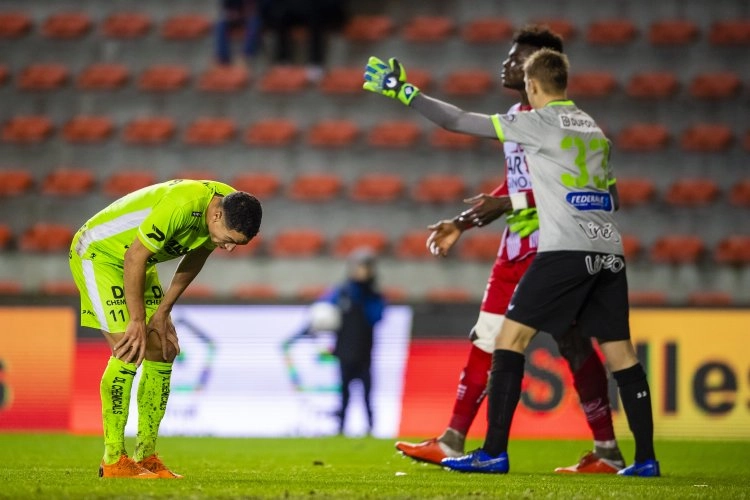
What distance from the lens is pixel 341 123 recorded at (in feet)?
49.7

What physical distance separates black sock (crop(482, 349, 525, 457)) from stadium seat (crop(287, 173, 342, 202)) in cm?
885

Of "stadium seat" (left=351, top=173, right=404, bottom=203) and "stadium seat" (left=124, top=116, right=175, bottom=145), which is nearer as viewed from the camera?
"stadium seat" (left=351, top=173, right=404, bottom=203)

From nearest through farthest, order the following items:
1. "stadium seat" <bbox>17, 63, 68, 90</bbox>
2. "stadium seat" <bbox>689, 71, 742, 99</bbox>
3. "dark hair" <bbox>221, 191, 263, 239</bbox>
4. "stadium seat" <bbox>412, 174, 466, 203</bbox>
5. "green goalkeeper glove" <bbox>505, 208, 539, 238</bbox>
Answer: "dark hair" <bbox>221, 191, 263, 239</bbox> → "green goalkeeper glove" <bbox>505, 208, 539, 238</bbox> → "stadium seat" <bbox>412, 174, 466, 203</bbox> → "stadium seat" <bbox>689, 71, 742, 99</bbox> → "stadium seat" <bbox>17, 63, 68, 90</bbox>

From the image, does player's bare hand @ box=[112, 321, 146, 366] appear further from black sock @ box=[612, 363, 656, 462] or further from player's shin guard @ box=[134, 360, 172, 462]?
black sock @ box=[612, 363, 656, 462]

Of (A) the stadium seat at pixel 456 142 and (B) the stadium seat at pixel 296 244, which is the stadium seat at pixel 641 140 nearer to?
(A) the stadium seat at pixel 456 142

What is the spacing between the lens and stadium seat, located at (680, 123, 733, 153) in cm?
1474

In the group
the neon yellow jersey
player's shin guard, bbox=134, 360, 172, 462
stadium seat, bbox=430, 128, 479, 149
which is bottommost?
player's shin guard, bbox=134, 360, 172, 462

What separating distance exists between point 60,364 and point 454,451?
17.6 ft

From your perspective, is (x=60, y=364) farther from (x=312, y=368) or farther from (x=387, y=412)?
(x=387, y=412)

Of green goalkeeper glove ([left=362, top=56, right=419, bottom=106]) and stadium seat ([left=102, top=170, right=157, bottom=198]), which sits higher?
stadium seat ([left=102, top=170, right=157, bottom=198])

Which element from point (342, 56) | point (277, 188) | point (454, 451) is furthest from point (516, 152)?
point (342, 56)

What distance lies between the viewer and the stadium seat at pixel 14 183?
49.2 ft

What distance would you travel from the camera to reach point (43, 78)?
15.8 m

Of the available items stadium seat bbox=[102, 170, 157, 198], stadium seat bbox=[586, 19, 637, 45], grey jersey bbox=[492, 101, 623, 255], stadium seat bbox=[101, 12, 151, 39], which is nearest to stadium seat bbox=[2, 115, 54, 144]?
stadium seat bbox=[102, 170, 157, 198]
